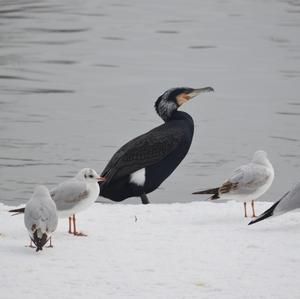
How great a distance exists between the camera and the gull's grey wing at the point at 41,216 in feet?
23.8

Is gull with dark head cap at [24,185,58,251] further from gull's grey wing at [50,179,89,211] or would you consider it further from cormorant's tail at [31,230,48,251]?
gull's grey wing at [50,179,89,211]

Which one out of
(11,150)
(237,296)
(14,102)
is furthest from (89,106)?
(237,296)

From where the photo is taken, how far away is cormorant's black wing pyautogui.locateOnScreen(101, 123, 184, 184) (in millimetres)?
10836

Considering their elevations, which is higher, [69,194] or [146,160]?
[69,194]

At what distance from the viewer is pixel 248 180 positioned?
28.3 feet

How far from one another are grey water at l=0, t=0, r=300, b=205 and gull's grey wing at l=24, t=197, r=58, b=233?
180 inches

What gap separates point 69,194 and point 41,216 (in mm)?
705

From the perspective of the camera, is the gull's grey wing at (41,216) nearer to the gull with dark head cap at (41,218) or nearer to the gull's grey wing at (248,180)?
the gull with dark head cap at (41,218)

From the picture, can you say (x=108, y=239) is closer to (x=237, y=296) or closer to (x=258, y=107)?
(x=237, y=296)

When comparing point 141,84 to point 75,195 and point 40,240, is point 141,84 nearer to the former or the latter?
point 75,195

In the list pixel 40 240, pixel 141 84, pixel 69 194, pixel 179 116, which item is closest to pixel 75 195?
pixel 69 194

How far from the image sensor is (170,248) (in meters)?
7.54

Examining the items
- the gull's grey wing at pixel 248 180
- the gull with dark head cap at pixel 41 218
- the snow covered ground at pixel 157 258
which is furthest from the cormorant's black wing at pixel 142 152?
the gull with dark head cap at pixel 41 218

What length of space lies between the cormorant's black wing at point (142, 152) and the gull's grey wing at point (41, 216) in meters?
3.33
